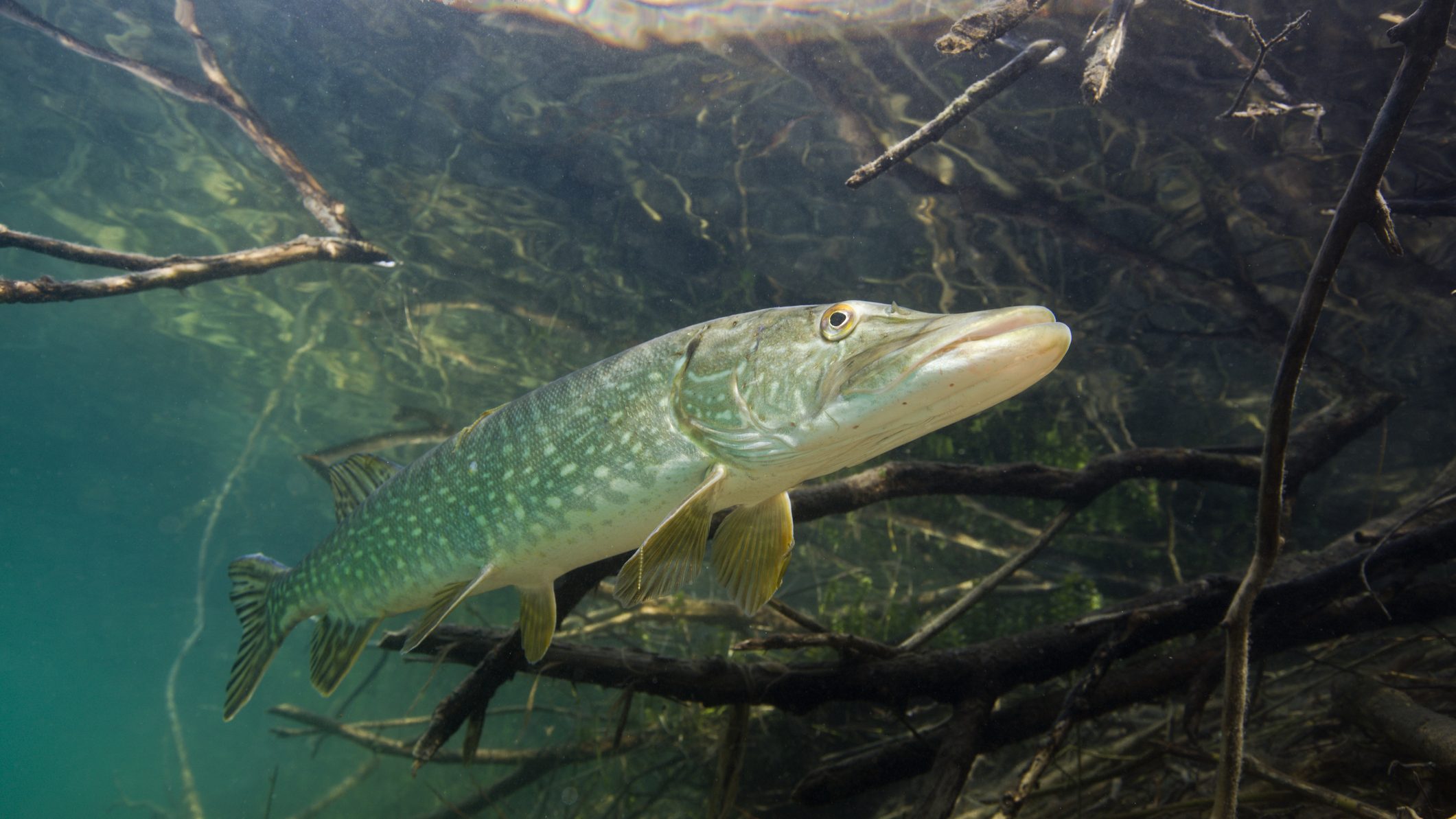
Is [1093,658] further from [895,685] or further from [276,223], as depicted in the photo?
[276,223]

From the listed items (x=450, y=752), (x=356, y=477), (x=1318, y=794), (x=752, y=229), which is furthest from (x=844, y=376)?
(x=450, y=752)

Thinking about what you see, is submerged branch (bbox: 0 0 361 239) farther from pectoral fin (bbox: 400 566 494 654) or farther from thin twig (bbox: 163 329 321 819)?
thin twig (bbox: 163 329 321 819)

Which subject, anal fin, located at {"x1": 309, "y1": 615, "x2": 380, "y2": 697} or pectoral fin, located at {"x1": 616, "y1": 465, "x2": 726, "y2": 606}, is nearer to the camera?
pectoral fin, located at {"x1": 616, "y1": 465, "x2": 726, "y2": 606}

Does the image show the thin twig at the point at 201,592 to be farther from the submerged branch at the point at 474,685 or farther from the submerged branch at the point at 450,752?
the submerged branch at the point at 474,685

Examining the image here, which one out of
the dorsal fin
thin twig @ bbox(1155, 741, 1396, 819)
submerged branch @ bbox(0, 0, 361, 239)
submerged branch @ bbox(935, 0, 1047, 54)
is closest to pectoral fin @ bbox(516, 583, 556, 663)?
the dorsal fin

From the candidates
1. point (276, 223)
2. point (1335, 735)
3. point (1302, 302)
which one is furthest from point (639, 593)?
point (276, 223)
